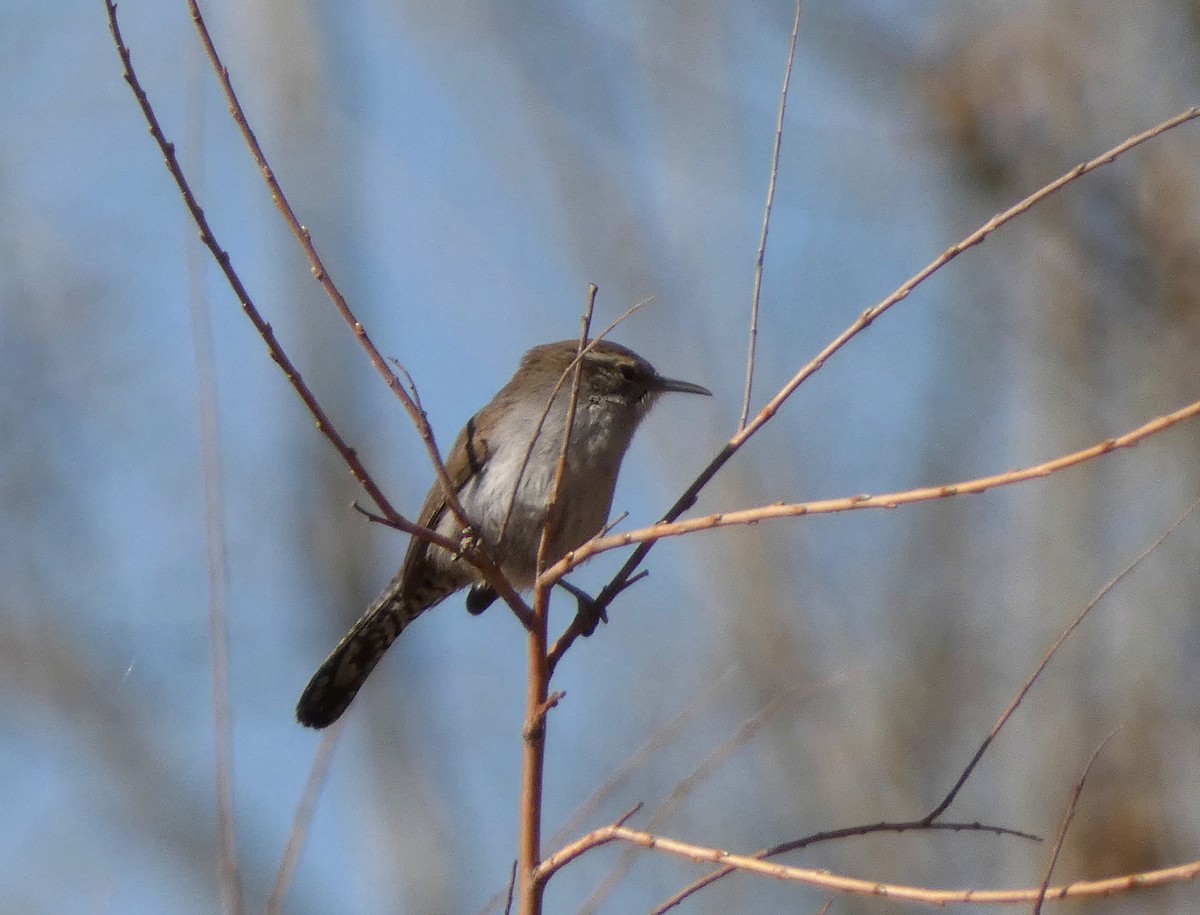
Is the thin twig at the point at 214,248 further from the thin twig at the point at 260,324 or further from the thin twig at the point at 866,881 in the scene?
the thin twig at the point at 866,881

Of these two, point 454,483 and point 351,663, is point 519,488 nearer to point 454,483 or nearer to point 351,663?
point 454,483

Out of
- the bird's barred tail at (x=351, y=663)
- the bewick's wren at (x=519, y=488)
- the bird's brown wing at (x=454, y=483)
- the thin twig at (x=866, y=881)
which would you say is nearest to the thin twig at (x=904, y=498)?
the thin twig at (x=866, y=881)

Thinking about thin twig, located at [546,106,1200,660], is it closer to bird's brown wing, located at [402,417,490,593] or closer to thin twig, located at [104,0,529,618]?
thin twig, located at [104,0,529,618]

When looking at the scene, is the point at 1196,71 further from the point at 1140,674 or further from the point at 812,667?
the point at 812,667

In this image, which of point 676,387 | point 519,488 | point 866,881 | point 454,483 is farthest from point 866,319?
point 676,387

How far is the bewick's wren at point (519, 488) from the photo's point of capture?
5.00 meters

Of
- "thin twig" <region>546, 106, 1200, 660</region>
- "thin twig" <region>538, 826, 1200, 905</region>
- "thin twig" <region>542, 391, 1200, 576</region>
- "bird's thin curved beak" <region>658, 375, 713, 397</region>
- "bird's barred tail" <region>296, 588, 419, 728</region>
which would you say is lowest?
"thin twig" <region>538, 826, 1200, 905</region>

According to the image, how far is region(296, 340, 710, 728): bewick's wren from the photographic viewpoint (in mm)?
4996

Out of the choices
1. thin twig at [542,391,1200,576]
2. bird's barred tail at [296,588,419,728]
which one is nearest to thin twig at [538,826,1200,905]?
thin twig at [542,391,1200,576]

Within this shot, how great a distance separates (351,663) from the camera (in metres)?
5.54

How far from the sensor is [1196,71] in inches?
268

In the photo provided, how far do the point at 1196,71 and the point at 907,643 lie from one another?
4.38 meters

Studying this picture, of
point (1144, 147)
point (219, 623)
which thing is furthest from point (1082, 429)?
point (219, 623)

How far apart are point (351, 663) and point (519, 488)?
1.29 meters
